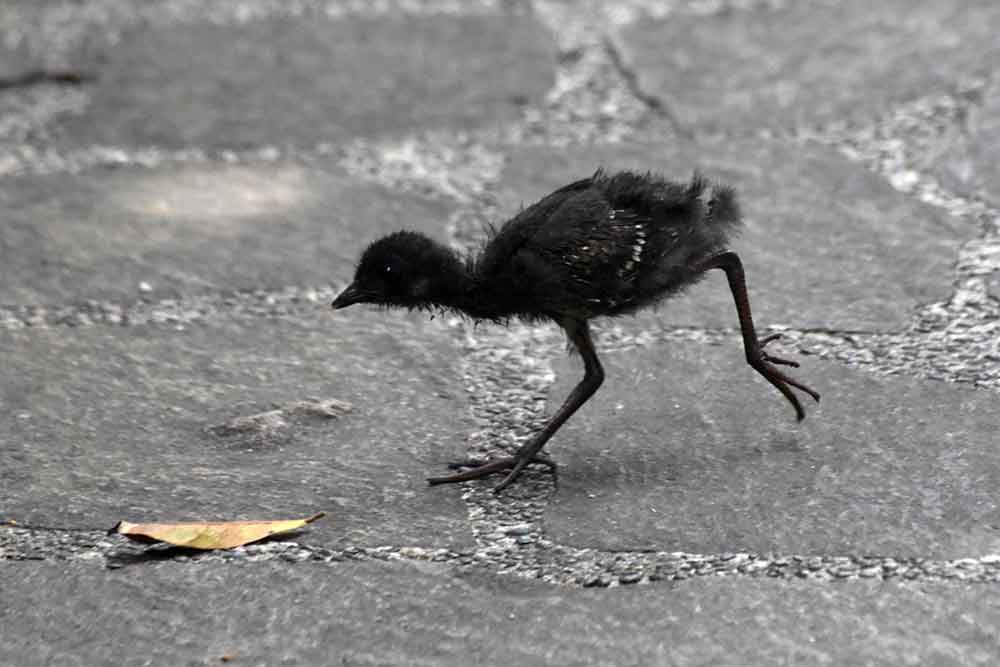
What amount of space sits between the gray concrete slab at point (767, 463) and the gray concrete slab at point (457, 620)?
0.74ft

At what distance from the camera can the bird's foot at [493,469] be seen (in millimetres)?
3438

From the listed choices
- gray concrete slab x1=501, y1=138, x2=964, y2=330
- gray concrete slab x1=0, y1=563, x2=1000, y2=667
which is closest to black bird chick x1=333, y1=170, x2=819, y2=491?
gray concrete slab x1=501, y1=138, x2=964, y2=330

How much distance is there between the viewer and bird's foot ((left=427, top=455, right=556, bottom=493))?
135 inches

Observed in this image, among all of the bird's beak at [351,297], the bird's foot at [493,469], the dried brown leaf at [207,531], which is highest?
the bird's beak at [351,297]

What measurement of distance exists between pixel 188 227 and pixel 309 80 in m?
1.27

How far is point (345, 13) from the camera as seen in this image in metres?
6.50

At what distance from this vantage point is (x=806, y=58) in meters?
5.84

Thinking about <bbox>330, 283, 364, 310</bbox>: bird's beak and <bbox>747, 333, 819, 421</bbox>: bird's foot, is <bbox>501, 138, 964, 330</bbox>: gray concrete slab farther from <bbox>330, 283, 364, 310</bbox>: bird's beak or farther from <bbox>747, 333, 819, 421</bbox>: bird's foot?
<bbox>330, 283, 364, 310</bbox>: bird's beak

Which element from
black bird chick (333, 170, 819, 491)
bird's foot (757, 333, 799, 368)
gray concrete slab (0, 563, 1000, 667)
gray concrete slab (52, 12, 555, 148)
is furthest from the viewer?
gray concrete slab (52, 12, 555, 148)

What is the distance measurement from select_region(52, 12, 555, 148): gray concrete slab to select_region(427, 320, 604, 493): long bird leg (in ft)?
6.47

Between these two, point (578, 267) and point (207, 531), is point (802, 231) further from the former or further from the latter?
point (207, 531)

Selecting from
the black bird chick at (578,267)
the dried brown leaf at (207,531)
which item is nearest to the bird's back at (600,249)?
the black bird chick at (578,267)

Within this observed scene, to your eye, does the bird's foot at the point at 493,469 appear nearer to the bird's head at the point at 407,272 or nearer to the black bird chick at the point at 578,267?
the black bird chick at the point at 578,267

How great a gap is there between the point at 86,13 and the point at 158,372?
319 centimetres
